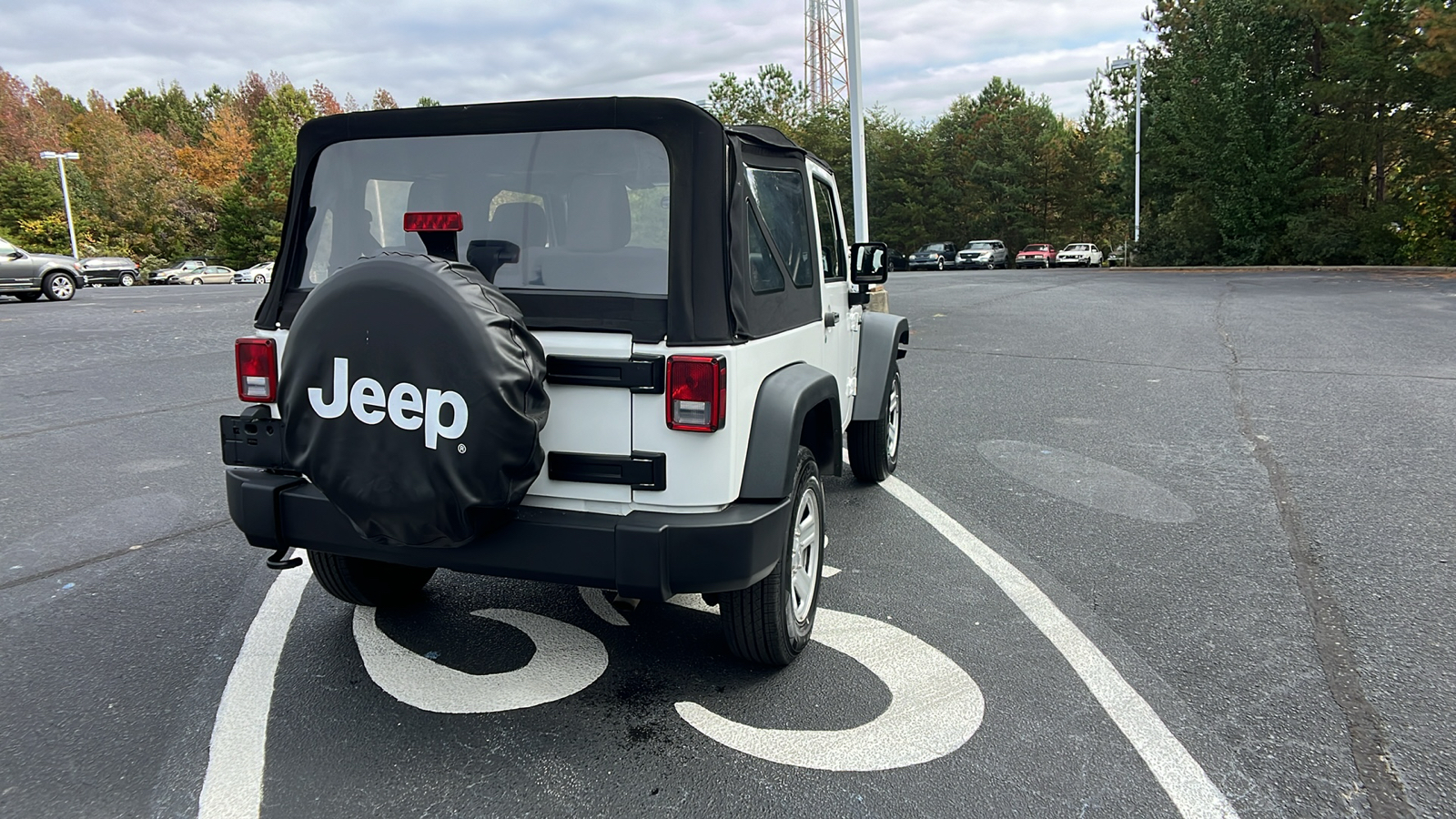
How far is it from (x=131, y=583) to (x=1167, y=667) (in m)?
4.58

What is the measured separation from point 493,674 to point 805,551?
4.18 feet

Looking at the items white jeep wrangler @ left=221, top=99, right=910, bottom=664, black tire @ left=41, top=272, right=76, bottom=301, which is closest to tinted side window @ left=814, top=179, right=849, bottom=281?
white jeep wrangler @ left=221, top=99, right=910, bottom=664

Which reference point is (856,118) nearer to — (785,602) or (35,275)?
(785,602)

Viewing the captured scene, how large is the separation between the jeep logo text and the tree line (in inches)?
1150

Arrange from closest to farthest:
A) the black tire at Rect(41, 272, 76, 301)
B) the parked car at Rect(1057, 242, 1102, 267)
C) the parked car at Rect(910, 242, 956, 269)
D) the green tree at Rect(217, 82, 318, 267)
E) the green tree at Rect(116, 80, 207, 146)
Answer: the black tire at Rect(41, 272, 76, 301), the parked car at Rect(1057, 242, 1102, 267), the parked car at Rect(910, 242, 956, 269), the green tree at Rect(217, 82, 318, 267), the green tree at Rect(116, 80, 207, 146)

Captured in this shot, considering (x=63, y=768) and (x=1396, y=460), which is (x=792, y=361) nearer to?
(x=63, y=768)

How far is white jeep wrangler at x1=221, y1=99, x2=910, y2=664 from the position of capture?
267 cm

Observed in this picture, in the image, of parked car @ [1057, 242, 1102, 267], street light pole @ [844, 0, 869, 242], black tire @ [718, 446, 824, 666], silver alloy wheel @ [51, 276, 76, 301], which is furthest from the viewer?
parked car @ [1057, 242, 1102, 267]

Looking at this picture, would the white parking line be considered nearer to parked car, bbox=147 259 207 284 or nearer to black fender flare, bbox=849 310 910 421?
black fender flare, bbox=849 310 910 421

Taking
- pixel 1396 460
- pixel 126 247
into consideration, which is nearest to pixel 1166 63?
pixel 1396 460

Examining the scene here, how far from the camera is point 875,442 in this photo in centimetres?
583

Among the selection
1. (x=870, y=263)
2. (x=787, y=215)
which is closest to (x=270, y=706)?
(x=787, y=215)

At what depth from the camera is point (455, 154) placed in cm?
324

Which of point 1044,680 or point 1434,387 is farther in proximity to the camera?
point 1434,387
